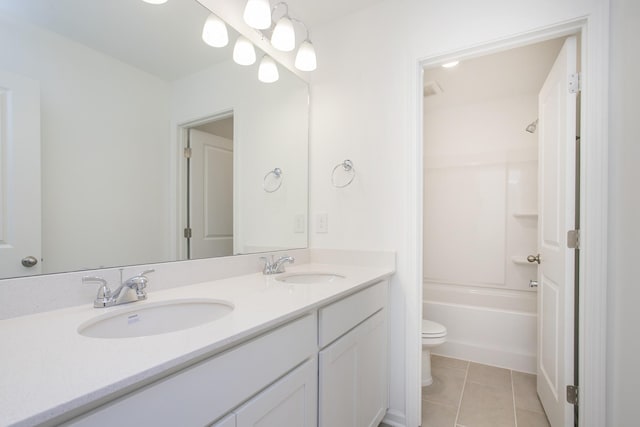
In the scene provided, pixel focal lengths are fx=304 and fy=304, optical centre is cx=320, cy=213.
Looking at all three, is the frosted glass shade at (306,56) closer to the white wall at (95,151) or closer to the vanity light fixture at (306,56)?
the vanity light fixture at (306,56)

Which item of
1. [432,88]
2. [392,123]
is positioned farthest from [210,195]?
[432,88]

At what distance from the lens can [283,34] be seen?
155 cm

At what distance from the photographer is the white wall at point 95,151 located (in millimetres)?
925

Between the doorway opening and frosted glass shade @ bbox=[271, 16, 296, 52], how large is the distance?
1.10 m

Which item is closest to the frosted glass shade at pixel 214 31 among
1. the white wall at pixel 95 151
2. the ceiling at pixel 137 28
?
the ceiling at pixel 137 28

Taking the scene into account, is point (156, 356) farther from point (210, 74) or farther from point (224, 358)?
point (210, 74)

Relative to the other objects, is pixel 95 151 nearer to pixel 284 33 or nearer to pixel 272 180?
pixel 272 180

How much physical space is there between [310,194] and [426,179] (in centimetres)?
154

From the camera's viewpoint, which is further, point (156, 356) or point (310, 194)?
point (310, 194)

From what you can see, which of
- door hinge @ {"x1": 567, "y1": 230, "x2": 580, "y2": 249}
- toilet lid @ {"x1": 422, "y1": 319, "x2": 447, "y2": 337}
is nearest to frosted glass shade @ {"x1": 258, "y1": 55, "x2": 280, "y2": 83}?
door hinge @ {"x1": 567, "y1": 230, "x2": 580, "y2": 249}

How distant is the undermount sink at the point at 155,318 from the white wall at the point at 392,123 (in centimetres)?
98

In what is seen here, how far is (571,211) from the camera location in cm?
137

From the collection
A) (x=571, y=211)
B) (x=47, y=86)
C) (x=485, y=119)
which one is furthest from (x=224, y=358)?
(x=485, y=119)

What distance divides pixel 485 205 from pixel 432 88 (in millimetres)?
1143
